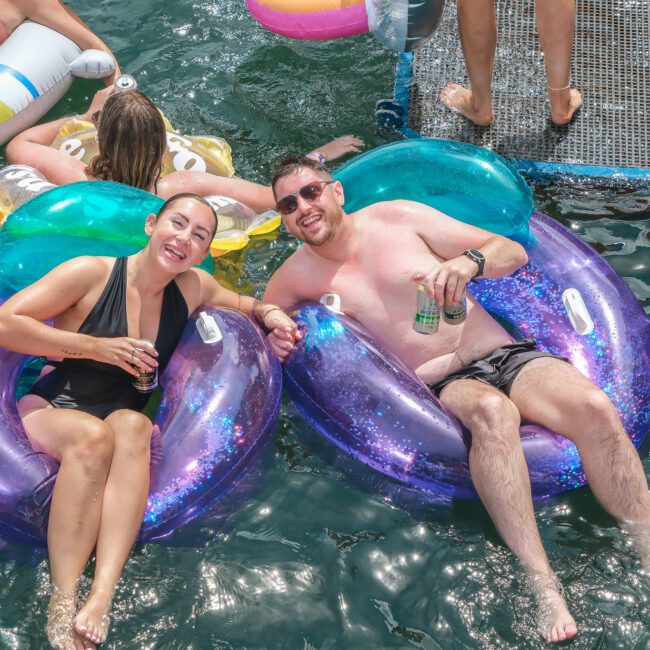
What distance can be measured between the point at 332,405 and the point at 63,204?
1.58 metres

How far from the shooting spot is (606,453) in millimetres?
4062

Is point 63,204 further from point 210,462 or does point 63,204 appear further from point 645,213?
point 645,213

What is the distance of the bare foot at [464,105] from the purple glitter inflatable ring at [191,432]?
2406mm

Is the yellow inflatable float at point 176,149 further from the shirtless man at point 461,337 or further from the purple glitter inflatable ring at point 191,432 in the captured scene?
the purple glitter inflatable ring at point 191,432

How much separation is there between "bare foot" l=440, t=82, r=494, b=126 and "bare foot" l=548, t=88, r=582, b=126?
385mm

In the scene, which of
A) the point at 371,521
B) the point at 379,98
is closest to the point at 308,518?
the point at 371,521

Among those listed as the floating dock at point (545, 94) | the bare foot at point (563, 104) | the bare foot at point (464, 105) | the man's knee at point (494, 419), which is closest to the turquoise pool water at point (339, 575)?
the man's knee at point (494, 419)

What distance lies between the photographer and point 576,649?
367cm

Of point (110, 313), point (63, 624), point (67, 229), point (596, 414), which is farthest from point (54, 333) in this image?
point (596, 414)

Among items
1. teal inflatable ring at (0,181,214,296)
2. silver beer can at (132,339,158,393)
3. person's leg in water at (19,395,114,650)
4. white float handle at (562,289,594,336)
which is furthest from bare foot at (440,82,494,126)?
person's leg in water at (19,395,114,650)

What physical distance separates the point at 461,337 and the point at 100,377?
1.69 metres

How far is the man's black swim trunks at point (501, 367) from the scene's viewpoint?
4484 millimetres

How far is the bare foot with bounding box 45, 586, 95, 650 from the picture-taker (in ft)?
11.8

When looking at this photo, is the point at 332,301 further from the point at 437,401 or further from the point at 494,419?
the point at 494,419
